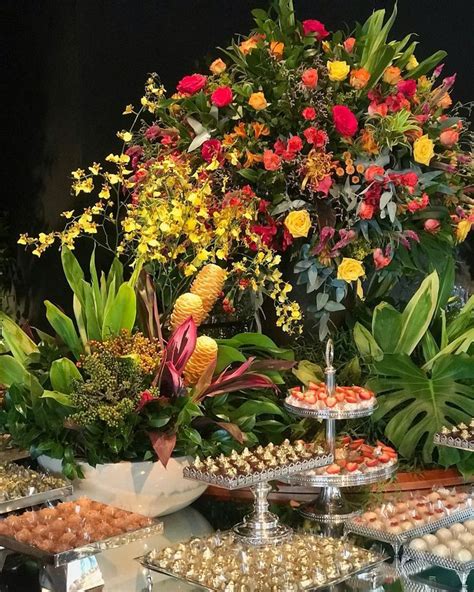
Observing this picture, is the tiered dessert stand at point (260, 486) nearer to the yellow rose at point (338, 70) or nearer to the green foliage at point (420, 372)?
the green foliage at point (420, 372)

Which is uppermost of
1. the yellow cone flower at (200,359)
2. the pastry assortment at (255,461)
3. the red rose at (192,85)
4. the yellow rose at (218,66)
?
the yellow rose at (218,66)

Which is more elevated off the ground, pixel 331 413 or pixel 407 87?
pixel 407 87

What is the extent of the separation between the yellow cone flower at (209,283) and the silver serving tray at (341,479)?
1.47 feet

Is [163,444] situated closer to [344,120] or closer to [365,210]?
[365,210]

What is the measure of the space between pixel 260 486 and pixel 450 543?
1.08 ft

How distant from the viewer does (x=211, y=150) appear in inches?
83.4

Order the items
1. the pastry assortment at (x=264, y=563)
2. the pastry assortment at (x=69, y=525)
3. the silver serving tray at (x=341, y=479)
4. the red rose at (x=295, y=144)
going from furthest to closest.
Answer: the red rose at (x=295, y=144) → the silver serving tray at (x=341, y=479) → the pastry assortment at (x=69, y=525) → the pastry assortment at (x=264, y=563)

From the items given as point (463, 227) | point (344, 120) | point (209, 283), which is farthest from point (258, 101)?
point (463, 227)

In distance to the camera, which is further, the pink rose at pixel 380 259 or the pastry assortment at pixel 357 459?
the pink rose at pixel 380 259

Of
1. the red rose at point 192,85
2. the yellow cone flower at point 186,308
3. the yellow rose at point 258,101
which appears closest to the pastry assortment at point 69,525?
the yellow cone flower at point 186,308

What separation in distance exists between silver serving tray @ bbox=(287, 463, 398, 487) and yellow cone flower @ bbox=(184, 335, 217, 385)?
0.95ft

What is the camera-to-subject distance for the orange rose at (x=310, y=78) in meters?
2.03

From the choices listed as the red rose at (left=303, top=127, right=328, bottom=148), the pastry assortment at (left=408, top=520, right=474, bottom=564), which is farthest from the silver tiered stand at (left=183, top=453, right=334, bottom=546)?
the red rose at (left=303, top=127, right=328, bottom=148)

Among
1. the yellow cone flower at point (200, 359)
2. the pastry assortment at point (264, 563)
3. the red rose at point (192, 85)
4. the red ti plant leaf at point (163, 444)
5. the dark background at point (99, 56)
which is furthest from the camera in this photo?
the dark background at point (99, 56)
